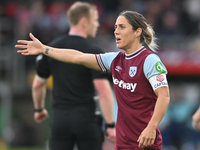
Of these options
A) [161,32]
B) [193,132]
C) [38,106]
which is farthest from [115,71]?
[161,32]

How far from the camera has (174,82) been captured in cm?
1408

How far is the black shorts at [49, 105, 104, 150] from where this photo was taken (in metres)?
4.89

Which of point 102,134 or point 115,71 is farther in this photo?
point 102,134

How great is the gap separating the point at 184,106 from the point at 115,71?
8926 millimetres

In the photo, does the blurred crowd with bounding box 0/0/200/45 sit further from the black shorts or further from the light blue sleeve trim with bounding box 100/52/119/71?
the light blue sleeve trim with bounding box 100/52/119/71

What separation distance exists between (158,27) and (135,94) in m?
10.2

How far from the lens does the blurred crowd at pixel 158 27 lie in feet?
40.2

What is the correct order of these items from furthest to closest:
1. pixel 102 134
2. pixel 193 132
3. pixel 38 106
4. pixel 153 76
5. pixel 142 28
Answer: pixel 193 132, pixel 38 106, pixel 102 134, pixel 142 28, pixel 153 76

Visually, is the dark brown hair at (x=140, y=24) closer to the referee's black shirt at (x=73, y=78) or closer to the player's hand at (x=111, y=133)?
the referee's black shirt at (x=73, y=78)

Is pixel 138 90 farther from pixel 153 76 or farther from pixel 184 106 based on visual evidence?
pixel 184 106

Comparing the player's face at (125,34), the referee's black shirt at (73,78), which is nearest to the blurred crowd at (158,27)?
the referee's black shirt at (73,78)

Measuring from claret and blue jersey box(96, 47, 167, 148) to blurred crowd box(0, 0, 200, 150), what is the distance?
851cm

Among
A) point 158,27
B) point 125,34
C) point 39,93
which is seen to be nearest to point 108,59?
point 125,34

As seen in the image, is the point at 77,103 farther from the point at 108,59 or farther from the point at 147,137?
the point at 147,137
